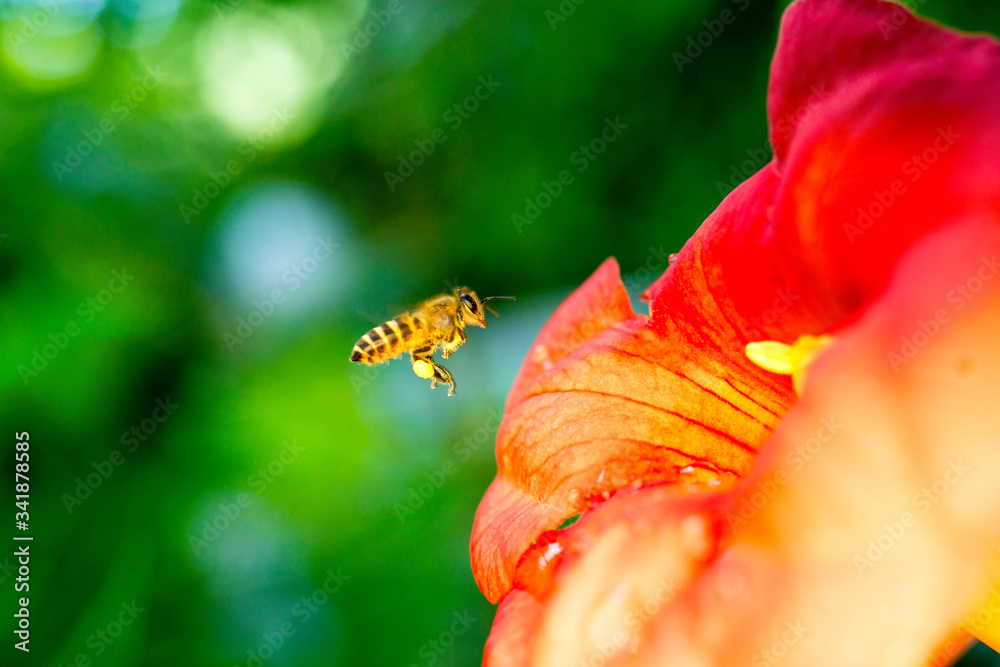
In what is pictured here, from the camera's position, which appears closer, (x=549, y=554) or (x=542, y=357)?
(x=549, y=554)

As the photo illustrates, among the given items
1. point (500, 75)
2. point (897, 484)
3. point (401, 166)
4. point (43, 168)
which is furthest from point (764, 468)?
point (43, 168)

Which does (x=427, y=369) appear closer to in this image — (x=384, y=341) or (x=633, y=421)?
(x=384, y=341)

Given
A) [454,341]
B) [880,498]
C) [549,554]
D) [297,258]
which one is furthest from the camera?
[297,258]

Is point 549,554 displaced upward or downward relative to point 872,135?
downward

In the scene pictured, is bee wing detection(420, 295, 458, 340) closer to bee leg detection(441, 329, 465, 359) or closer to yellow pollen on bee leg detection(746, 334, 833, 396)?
bee leg detection(441, 329, 465, 359)

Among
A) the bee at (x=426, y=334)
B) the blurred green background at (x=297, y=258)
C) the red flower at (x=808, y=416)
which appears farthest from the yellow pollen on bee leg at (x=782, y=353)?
the blurred green background at (x=297, y=258)

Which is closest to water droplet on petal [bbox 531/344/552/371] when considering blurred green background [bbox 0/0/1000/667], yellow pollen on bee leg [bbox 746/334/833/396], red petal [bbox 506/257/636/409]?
red petal [bbox 506/257/636/409]

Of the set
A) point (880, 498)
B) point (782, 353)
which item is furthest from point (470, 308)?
point (880, 498)
